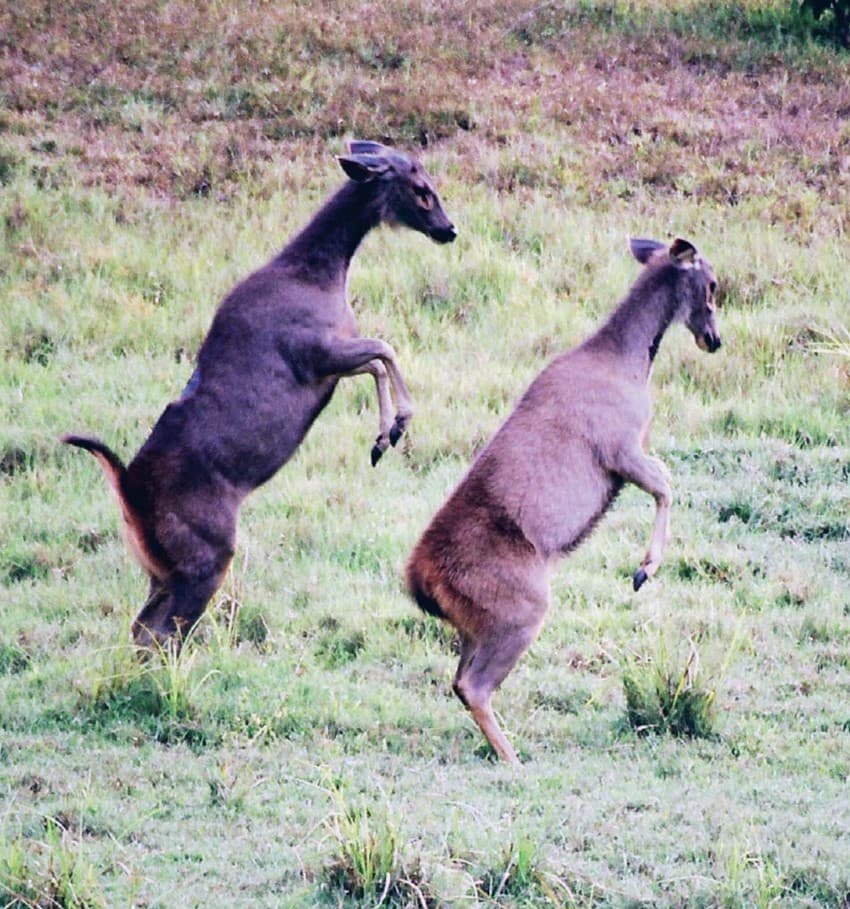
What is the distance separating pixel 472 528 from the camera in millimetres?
7184

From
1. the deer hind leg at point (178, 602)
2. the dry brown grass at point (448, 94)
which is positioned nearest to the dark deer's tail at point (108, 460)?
the deer hind leg at point (178, 602)

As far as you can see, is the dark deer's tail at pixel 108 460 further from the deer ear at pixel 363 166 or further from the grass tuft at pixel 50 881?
the grass tuft at pixel 50 881

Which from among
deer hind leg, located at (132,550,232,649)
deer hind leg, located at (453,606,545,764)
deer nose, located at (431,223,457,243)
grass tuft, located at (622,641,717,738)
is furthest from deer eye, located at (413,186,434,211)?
grass tuft, located at (622,641,717,738)

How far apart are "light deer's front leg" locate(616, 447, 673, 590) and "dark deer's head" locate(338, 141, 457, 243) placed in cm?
194

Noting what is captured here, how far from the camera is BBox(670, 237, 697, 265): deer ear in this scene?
8.16 metres

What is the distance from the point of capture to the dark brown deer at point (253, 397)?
25.4 ft

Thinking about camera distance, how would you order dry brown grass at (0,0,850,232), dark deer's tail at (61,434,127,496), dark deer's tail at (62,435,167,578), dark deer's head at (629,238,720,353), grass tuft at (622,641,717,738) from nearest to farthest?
grass tuft at (622,641,717,738), dark deer's tail at (61,434,127,496), dark deer's tail at (62,435,167,578), dark deer's head at (629,238,720,353), dry brown grass at (0,0,850,232)

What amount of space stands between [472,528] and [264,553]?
261 centimetres

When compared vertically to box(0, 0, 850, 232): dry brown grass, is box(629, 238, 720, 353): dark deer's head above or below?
above

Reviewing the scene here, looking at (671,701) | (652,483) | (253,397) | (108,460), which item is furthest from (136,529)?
(671,701)

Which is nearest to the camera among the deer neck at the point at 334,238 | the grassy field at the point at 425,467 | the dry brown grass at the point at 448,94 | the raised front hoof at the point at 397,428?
the grassy field at the point at 425,467

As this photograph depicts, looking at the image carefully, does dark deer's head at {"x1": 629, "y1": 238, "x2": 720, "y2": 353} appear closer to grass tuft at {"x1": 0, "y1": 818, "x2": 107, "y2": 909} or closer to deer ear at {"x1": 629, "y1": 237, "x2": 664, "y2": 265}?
deer ear at {"x1": 629, "y1": 237, "x2": 664, "y2": 265}

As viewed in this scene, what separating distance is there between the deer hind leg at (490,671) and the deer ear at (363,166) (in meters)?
2.72

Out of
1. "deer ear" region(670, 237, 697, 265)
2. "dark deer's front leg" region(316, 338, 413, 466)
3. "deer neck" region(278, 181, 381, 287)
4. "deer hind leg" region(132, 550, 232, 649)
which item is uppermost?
"deer ear" region(670, 237, 697, 265)
